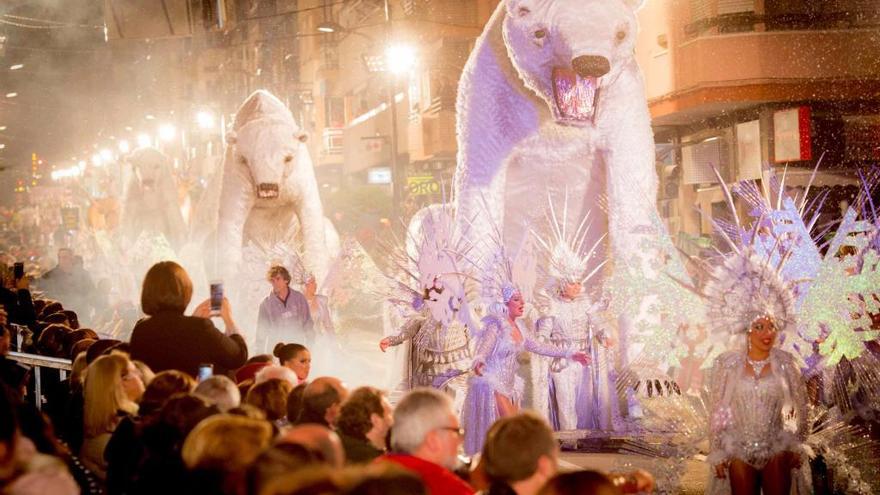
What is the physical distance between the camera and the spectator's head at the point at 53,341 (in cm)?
876

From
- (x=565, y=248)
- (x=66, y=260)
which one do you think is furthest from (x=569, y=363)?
(x=66, y=260)

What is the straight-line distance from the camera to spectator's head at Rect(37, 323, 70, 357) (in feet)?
28.7

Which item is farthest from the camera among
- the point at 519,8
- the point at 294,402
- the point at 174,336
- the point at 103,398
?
the point at 519,8

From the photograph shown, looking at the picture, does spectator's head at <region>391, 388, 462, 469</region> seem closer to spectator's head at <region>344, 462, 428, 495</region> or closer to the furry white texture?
spectator's head at <region>344, 462, 428, 495</region>

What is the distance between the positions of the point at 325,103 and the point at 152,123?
16917 mm

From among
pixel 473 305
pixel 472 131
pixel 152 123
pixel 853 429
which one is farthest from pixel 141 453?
pixel 152 123

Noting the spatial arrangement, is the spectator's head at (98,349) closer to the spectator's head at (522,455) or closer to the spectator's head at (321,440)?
the spectator's head at (321,440)

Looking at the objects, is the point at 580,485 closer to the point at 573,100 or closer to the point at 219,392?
the point at 219,392

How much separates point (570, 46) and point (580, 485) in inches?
295

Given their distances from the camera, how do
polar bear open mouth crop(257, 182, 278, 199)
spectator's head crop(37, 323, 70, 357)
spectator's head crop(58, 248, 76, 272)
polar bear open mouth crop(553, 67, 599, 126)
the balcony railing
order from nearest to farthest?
spectator's head crop(37, 323, 70, 357)
polar bear open mouth crop(553, 67, 599, 126)
polar bear open mouth crop(257, 182, 278, 199)
spectator's head crop(58, 248, 76, 272)
the balcony railing

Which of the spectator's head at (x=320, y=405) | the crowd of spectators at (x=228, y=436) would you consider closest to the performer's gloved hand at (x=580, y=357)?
the crowd of spectators at (x=228, y=436)

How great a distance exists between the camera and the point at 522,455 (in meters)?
3.95

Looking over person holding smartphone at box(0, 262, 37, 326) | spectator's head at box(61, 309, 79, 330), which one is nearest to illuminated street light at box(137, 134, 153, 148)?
person holding smartphone at box(0, 262, 37, 326)

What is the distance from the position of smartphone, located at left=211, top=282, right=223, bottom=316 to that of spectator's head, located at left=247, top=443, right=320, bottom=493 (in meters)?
4.54
